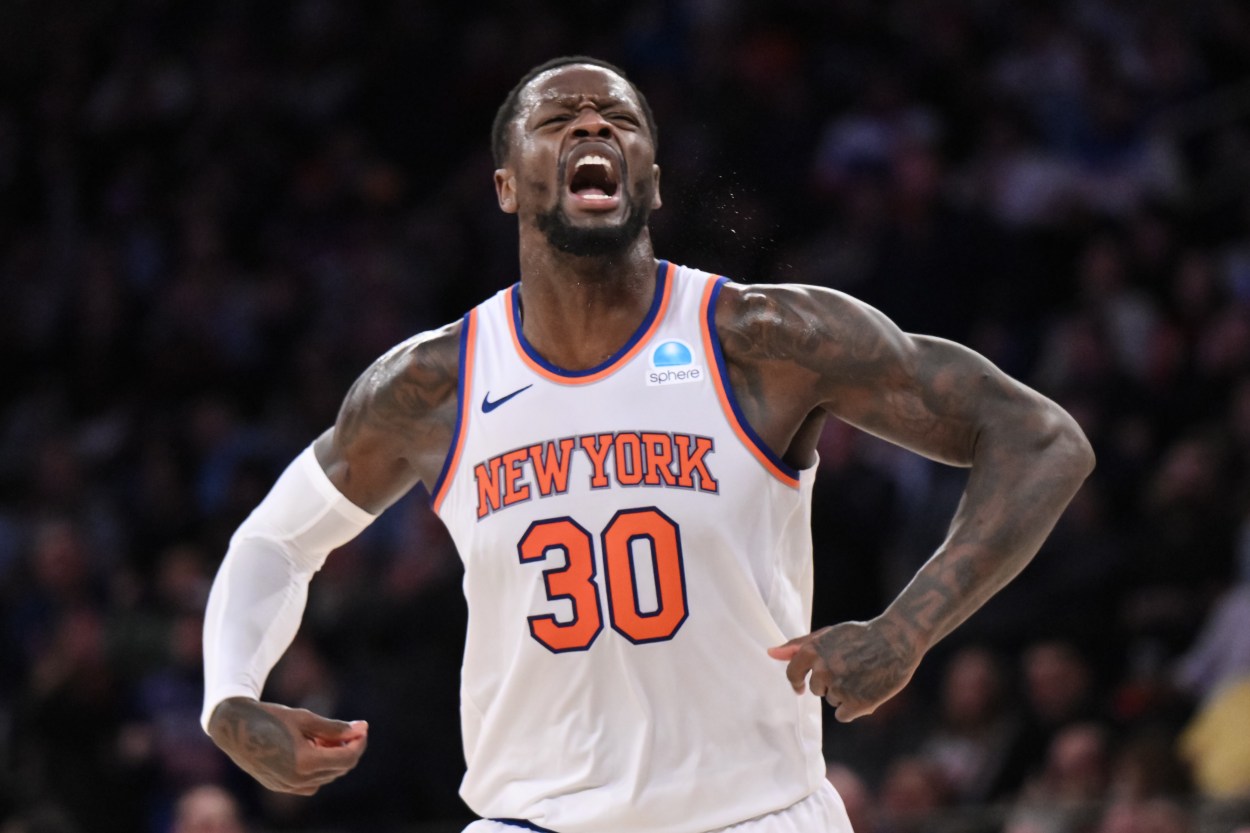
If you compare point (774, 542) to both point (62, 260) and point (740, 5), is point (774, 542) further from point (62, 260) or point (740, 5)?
point (62, 260)

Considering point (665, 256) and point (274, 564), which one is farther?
point (665, 256)

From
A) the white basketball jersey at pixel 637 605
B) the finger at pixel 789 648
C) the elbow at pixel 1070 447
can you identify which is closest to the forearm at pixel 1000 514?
the elbow at pixel 1070 447

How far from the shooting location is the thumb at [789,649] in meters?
3.73

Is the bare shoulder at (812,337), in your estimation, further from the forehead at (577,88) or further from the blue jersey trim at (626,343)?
the forehead at (577,88)

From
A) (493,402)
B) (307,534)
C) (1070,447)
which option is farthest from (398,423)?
(1070,447)

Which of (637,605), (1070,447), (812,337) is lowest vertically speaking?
(637,605)

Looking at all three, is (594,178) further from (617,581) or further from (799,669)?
(799,669)

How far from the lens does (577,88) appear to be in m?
4.30

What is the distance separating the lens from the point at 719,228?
504cm

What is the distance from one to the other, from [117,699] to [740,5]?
5.77 metres

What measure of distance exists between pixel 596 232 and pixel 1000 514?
1.12 metres

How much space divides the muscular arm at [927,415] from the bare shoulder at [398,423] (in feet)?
2.29

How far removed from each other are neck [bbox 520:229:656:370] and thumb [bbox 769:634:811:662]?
856 mm

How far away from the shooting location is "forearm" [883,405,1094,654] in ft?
12.7
